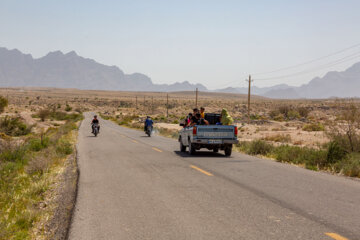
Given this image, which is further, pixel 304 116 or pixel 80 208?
pixel 304 116

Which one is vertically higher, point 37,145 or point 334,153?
point 334,153

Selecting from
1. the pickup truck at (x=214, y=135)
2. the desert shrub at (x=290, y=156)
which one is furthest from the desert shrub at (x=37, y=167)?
the desert shrub at (x=290, y=156)

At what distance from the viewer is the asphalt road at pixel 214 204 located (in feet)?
18.4

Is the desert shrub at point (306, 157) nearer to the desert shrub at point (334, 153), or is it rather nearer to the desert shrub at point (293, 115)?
the desert shrub at point (334, 153)

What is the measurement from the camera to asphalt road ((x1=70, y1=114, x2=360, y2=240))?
18.4ft

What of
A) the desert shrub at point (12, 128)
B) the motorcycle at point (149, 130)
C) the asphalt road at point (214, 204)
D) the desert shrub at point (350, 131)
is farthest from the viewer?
the desert shrub at point (12, 128)

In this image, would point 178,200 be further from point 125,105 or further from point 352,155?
point 125,105

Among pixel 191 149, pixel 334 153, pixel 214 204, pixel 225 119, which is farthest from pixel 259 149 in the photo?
pixel 214 204

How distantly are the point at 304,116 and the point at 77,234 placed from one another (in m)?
65.3

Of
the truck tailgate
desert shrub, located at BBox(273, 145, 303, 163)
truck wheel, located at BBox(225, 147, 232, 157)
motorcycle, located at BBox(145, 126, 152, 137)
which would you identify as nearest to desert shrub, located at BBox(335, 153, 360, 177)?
desert shrub, located at BBox(273, 145, 303, 163)

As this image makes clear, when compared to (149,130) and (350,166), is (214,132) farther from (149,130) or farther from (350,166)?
(149,130)

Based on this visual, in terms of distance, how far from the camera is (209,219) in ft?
20.4

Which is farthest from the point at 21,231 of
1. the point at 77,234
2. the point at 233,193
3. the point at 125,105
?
the point at 125,105

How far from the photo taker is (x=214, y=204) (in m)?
7.26
